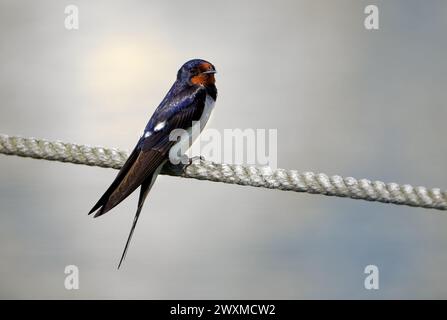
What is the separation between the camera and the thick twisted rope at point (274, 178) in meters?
1.83

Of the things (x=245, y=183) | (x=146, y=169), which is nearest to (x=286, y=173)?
(x=245, y=183)

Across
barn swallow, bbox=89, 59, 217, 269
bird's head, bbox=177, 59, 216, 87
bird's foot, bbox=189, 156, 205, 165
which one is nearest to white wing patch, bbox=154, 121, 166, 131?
barn swallow, bbox=89, 59, 217, 269

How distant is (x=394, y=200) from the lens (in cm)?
183

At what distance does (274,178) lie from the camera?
73.8 inches

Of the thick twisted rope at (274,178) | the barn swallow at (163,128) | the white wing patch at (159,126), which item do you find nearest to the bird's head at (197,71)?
the barn swallow at (163,128)

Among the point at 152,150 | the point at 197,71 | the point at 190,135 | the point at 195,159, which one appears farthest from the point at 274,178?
the point at 197,71

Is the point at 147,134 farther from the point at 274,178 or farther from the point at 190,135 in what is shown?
the point at 274,178

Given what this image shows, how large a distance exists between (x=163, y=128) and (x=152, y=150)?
0.43ft

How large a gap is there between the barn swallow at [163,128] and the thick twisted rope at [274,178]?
2.7 inches

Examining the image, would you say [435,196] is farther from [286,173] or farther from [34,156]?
[34,156]

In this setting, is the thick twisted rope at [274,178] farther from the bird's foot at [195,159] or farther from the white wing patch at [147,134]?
the white wing patch at [147,134]

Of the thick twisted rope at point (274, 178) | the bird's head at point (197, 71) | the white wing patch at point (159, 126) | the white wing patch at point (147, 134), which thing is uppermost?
the bird's head at point (197, 71)

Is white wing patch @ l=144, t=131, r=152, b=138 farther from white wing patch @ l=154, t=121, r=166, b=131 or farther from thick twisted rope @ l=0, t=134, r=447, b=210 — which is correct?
thick twisted rope @ l=0, t=134, r=447, b=210

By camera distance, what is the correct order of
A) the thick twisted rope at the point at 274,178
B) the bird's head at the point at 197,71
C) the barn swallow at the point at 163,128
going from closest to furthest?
the thick twisted rope at the point at 274,178 < the barn swallow at the point at 163,128 < the bird's head at the point at 197,71
